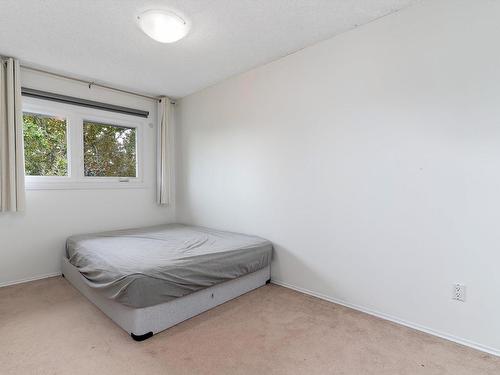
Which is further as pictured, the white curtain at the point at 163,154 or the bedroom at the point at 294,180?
the white curtain at the point at 163,154

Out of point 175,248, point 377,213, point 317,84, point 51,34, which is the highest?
point 51,34

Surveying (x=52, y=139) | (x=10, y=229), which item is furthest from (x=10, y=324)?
(x=52, y=139)

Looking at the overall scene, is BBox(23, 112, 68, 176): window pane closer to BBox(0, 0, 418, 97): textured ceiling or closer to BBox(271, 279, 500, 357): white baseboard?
BBox(0, 0, 418, 97): textured ceiling

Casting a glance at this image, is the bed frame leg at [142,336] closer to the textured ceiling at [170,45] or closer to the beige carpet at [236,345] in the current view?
the beige carpet at [236,345]

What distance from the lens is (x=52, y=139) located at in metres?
3.20

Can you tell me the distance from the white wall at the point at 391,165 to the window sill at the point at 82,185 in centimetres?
173

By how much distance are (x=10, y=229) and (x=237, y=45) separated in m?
3.00

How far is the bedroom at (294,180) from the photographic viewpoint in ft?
5.68

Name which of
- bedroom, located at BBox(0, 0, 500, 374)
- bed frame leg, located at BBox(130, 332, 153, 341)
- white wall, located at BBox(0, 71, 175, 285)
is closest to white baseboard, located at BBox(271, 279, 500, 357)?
bedroom, located at BBox(0, 0, 500, 374)

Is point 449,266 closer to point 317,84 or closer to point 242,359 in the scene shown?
point 242,359

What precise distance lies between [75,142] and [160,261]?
2.17 metres

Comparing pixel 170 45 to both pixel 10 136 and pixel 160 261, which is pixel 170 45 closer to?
pixel 10 136

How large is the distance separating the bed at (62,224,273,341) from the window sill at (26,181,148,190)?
2.10 ft

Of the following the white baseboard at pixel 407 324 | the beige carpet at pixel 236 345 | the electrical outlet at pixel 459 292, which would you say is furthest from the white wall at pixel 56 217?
the electrical outlet at pixel 459 292
